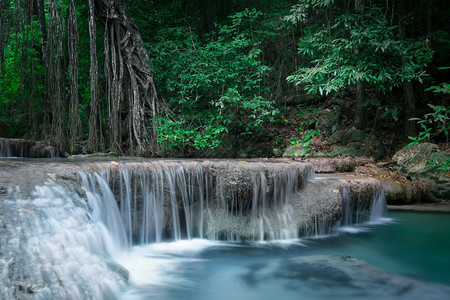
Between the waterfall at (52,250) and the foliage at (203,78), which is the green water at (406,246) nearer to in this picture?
the waterfall at (52,250)

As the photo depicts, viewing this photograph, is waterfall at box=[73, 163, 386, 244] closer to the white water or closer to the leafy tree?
the white water

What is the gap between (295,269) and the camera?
11.5 feet

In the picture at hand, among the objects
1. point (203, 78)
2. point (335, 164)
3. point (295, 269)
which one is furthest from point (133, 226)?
point (335, 164)

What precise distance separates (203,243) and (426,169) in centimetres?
516

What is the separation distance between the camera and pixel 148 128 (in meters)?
7.45

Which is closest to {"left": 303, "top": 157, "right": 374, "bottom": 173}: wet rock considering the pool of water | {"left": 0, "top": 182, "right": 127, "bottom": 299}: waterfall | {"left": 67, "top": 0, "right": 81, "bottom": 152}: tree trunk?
the pool of water

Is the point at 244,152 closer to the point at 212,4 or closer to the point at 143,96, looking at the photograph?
the point at 143,96

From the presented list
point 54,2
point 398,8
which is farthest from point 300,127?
point 54,2

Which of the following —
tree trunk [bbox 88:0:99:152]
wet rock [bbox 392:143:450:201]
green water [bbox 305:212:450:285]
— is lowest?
green water [bbox 305:212:450:285]

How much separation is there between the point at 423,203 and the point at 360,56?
3.16 m

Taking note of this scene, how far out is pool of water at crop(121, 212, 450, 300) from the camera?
298 cm

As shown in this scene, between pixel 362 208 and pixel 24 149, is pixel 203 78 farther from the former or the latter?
pixel 362 208

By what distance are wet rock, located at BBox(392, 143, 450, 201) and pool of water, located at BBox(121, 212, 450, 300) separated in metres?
2.32

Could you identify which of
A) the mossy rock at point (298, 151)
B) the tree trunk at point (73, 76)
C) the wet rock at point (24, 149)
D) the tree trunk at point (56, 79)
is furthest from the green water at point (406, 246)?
the wet rock at point (24, 149)
